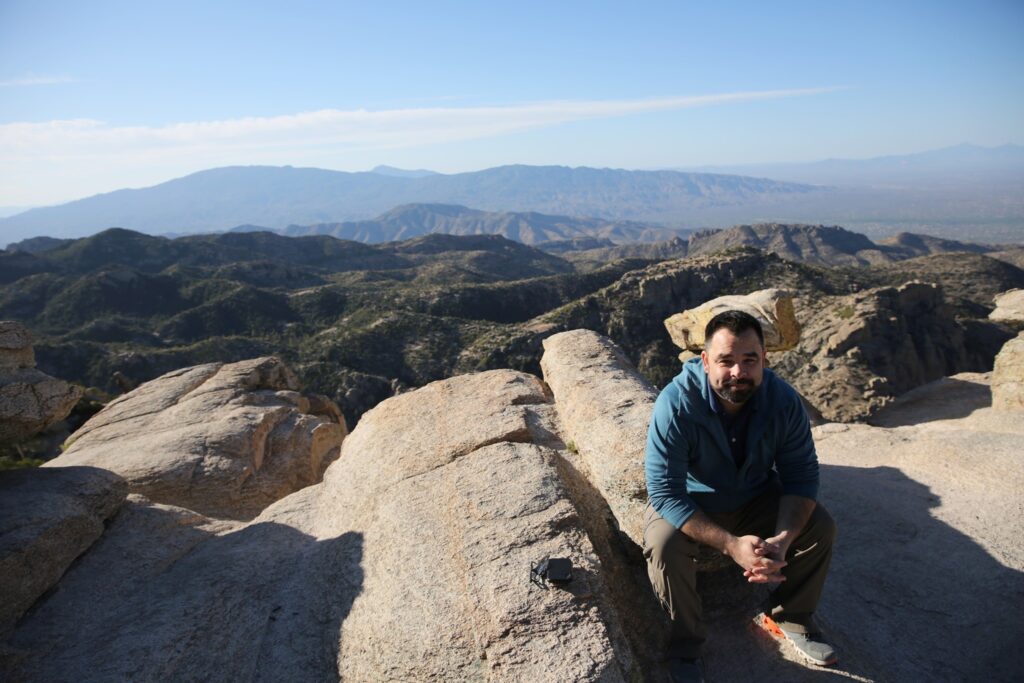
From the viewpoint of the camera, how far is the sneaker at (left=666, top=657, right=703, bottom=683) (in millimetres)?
5605

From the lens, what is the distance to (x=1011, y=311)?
1809cm

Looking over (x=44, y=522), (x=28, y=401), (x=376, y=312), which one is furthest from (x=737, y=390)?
(x=376, y=312)

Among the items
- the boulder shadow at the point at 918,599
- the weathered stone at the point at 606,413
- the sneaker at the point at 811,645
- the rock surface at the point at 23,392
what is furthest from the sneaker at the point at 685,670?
the rock surface at the point at 23,392

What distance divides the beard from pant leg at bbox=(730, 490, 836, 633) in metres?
1.31

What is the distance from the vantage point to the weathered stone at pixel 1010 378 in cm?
1504

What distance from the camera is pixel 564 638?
550cm

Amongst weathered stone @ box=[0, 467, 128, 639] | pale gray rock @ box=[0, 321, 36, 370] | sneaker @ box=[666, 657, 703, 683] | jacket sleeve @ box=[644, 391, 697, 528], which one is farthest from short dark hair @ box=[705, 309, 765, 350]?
pale gray rock @ box=[0, 321, 36, 370]

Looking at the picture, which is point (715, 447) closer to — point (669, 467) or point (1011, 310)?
A: point (669, 467)

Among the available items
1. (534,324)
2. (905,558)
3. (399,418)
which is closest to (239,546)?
(399,418)

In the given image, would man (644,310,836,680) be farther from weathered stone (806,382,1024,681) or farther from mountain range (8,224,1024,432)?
mountain range (8,224,1024,432)

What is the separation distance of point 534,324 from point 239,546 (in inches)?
2258

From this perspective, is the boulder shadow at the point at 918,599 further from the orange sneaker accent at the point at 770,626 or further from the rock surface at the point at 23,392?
the rock surface at the point at 23,392

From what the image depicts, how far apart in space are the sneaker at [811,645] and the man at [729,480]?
10mm

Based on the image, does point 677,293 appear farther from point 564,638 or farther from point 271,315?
point 564,638
